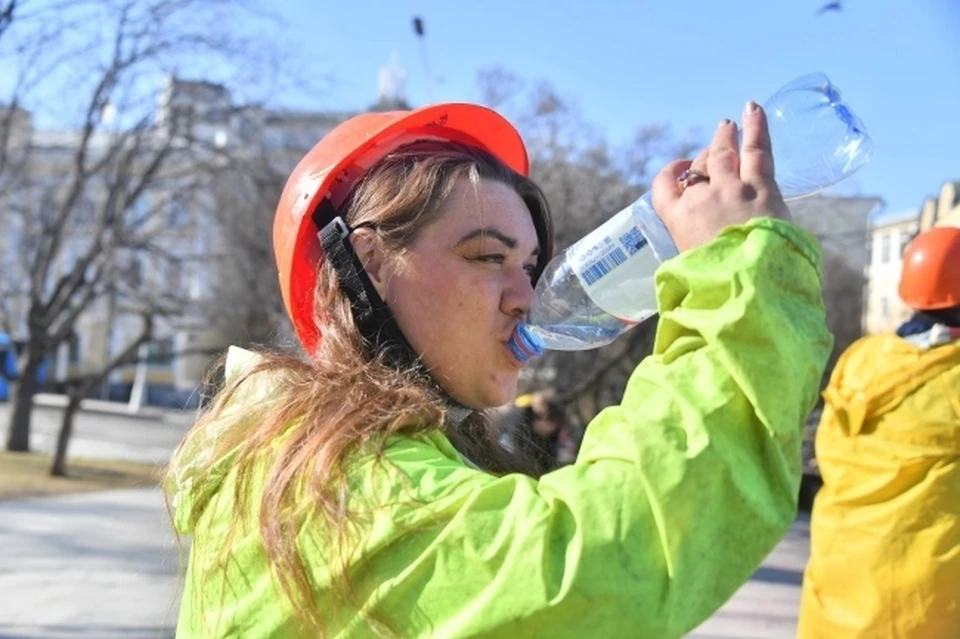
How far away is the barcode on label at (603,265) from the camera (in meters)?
1.68

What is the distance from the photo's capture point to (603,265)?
1.71m

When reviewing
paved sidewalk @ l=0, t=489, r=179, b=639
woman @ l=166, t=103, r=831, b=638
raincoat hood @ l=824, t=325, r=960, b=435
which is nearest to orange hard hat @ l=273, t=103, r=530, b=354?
woman @ l=166, t=103, r=831, b=638

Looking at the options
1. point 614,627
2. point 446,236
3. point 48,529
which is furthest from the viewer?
point 48,529

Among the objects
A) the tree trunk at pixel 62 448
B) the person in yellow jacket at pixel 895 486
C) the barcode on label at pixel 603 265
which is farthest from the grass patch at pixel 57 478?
the barcode on label at pixel 603 265

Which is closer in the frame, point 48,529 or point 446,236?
point 446,236

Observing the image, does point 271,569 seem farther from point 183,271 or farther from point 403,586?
point 183,271

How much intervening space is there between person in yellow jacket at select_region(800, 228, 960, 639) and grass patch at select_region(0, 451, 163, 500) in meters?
11.0

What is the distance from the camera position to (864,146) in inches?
76.7

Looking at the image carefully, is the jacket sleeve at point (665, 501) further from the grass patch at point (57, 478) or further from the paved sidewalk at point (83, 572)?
the grass patch at point (57, 478)

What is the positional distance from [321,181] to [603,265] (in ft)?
1.64

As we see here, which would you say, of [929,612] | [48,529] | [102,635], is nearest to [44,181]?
[48,529]

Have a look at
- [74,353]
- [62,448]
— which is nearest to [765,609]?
[62,448]

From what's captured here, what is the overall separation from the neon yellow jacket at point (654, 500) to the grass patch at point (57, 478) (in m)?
12.5

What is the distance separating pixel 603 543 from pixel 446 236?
63cm
